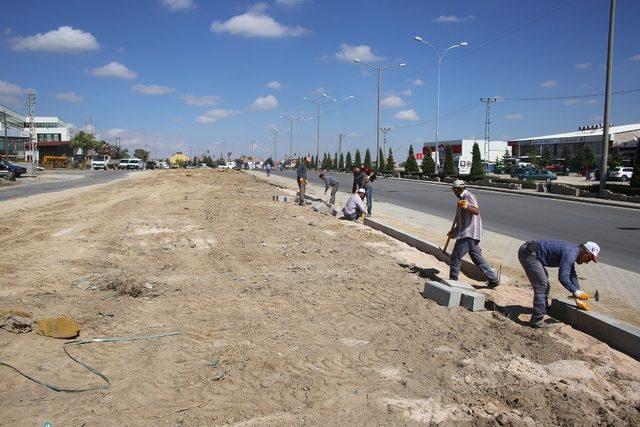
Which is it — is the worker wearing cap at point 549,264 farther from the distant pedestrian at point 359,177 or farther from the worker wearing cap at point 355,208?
the distant pedestrian at point 359,177

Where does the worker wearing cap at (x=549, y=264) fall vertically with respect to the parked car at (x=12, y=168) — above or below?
below

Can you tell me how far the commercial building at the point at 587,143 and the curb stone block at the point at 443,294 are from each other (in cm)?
6700

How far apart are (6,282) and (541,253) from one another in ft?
23.2

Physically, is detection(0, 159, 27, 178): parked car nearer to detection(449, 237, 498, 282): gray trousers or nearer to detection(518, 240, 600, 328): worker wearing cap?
detection(449, 237, 498, 282): gray trousers

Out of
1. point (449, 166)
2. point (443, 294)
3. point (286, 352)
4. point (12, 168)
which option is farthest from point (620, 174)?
point (286, 352)

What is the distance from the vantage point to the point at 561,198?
85.6 feet

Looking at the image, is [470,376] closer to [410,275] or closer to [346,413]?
[346,413]

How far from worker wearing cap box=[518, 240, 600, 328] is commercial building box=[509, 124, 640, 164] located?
220ft

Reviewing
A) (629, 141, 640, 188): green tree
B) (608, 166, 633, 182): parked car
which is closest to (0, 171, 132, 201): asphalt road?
(629, 141, 640, 188): green tree

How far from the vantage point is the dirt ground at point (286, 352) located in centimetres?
389

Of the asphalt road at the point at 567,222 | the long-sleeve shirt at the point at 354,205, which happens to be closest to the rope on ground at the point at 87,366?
the asphalt road at the point at 567,222

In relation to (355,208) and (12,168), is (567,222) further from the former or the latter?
(12,168)

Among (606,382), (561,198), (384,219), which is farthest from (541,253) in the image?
(561,198)

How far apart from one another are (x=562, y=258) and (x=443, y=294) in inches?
58.2
